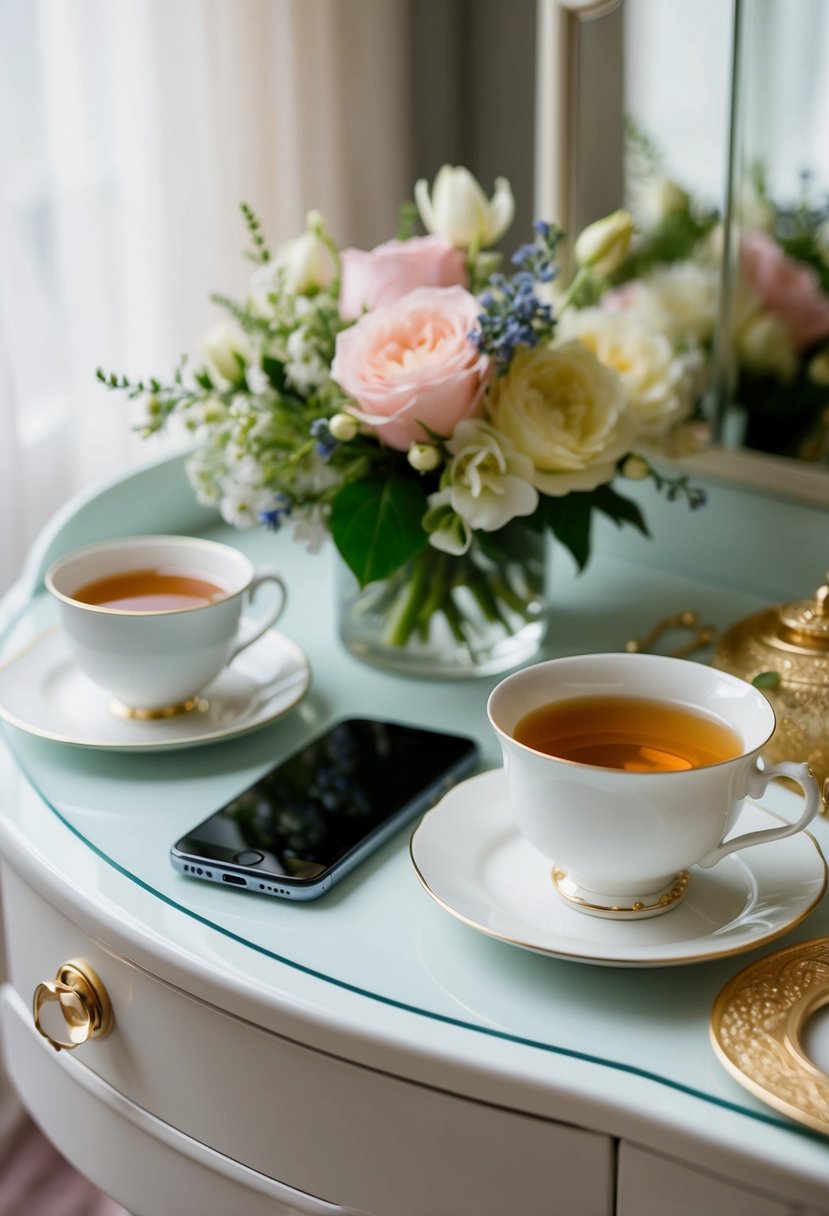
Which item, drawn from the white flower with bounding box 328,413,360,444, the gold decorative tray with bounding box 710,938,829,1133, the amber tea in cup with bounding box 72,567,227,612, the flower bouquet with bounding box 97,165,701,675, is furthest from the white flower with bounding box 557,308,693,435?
the gold decorative tray with bounding box 710,938,829,1133

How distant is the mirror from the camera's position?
0.94 meters

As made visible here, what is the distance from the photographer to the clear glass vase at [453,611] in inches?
34.7

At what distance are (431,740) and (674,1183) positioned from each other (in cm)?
32

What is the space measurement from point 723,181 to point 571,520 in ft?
1.08

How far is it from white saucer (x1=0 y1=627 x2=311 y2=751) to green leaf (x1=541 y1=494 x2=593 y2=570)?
0.63 feet

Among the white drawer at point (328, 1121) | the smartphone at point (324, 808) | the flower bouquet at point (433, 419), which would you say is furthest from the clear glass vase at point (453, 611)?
the white drawer at point (328, 1121)

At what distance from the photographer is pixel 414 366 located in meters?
0.77

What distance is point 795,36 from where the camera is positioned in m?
0.93

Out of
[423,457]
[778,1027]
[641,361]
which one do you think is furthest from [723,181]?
[778,1027]

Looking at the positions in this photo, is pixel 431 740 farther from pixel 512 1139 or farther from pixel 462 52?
pixel 462 52

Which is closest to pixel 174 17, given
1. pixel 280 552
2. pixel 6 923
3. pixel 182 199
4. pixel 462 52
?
pixel 182 199

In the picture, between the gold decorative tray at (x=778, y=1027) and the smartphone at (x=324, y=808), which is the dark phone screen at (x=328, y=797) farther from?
the gold decorative tray at (x=778, y=1027)

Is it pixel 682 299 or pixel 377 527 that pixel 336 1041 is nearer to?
pixel 377 527

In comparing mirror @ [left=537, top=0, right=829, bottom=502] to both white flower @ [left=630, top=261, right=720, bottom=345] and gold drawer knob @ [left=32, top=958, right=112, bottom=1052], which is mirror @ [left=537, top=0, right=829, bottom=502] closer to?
white flower @ [left=630, top=261, right=720, bottom=345]
